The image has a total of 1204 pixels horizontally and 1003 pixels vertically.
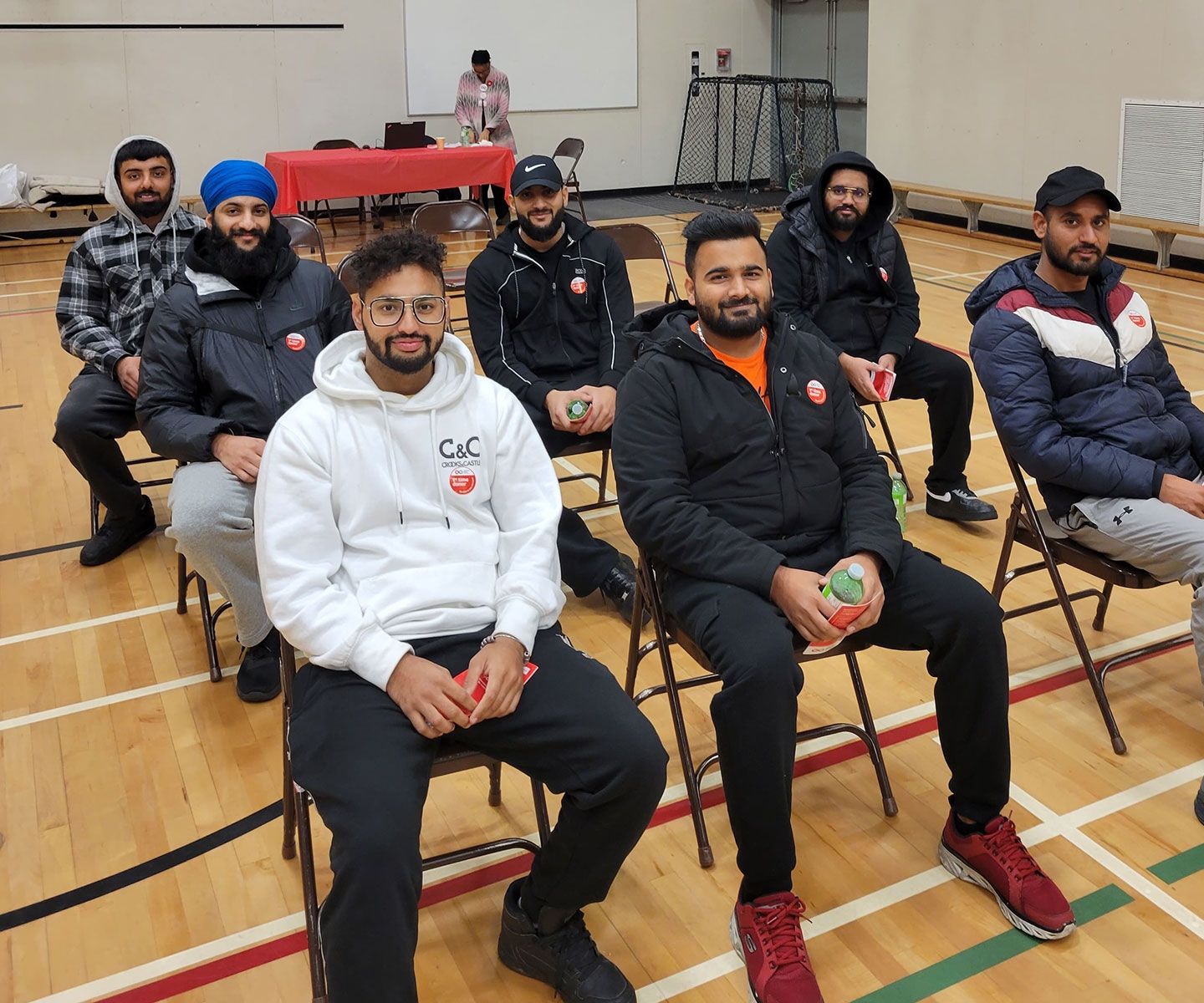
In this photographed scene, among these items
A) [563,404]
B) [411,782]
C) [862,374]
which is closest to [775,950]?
[411,782]

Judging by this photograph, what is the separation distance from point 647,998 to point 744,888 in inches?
11.2

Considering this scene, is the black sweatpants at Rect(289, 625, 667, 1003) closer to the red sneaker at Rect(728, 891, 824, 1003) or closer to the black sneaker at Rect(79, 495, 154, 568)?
the red sneaker at Rect(728, 891, 824, 1003)

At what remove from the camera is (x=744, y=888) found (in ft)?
7.54

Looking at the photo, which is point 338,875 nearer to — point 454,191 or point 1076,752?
point 1076,752

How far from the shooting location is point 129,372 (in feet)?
13.0

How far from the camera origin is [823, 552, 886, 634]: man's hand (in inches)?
93.6

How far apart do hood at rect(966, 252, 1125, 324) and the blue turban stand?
212cm

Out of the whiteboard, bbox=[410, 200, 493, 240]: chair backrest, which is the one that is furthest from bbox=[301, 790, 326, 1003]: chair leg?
the whiteboard

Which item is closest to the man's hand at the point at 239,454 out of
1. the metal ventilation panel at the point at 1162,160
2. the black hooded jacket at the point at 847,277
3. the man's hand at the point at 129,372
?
the man's hand at the point at 129,372

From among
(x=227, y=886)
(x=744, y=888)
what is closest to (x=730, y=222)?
(x=744, y=888)

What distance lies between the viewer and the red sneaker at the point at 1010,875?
7.56 feet

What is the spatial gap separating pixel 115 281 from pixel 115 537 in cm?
98

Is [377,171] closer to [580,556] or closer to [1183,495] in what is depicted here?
[580,556]

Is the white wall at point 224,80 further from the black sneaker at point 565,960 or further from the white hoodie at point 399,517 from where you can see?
the black sneaker at point 565,960
